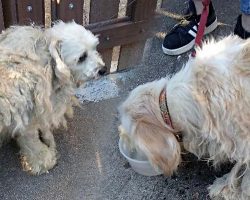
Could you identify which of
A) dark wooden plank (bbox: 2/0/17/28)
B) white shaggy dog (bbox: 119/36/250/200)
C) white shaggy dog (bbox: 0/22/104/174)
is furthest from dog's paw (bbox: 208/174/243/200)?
dark wooden plank (bbox: 2/0/17/28)

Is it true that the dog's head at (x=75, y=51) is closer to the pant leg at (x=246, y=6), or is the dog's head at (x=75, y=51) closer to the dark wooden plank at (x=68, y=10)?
the dark wooden plank at (x=68, y=10)

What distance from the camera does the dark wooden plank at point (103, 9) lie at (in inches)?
113

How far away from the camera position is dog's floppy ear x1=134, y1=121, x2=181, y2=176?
1.96 metres

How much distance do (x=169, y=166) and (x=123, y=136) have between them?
33cm

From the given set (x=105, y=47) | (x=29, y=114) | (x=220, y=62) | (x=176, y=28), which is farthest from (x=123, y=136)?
(x=176, y=28)

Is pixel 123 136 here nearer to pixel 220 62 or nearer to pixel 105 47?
pixel 220 62

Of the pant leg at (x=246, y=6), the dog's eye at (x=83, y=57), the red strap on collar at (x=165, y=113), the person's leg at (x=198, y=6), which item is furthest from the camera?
the person's leg at (x=198, y=6)

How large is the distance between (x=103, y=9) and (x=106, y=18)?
0.07 m

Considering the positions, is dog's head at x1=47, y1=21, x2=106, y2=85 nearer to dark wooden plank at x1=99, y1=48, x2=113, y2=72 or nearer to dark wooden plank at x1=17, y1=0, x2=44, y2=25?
dark wooden plank at x1=17, y1=0, x2=44, y2=25

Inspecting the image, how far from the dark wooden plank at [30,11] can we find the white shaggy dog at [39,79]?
0.34m

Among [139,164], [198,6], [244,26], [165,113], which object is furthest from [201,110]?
[198,6]

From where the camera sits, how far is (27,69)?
81.5 inches

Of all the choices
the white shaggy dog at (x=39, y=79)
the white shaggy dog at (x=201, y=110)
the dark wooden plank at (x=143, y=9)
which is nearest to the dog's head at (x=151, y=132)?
the white shaggy dog at (x=201, y=110)

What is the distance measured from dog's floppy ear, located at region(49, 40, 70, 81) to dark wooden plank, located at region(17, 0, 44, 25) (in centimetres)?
52
